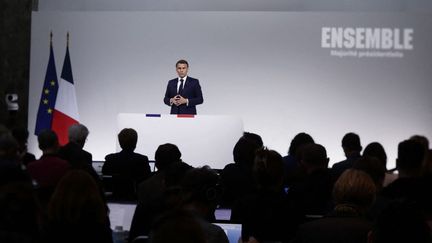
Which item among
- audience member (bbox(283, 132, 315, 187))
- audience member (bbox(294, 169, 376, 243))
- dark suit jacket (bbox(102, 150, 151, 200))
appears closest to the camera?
audience member (bbox(294, 169, 376, 243))

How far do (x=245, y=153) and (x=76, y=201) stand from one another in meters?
2.43

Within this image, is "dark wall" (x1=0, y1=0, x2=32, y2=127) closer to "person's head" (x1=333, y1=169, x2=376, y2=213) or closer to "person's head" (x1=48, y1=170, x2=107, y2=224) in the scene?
"person's head" (x1=333, y1=169, x2=376, y2=213)

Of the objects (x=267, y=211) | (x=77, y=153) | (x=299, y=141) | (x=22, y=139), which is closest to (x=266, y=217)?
(x=267, y=211)

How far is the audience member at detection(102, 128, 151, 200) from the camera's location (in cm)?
554

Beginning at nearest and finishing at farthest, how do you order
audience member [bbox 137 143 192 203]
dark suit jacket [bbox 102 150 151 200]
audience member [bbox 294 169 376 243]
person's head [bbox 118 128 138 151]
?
audience member [bbox 294 169 376 243]
audience member [bbox 137 143 192 203]
dark suit jacket [bbox 102 150 151 200]
person's head [bbox 118 128 138 151]

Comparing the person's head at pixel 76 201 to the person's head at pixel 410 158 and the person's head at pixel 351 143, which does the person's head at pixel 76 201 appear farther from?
the person's head at pixel 351 143

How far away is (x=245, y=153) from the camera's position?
5.14 m

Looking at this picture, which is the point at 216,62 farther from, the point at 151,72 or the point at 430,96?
the point at 430,96

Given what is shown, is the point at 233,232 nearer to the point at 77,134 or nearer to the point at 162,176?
the point at 162,176

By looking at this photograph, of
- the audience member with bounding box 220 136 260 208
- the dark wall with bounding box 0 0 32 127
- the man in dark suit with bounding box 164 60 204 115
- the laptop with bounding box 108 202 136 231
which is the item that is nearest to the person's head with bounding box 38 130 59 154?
the laptop with bounding box 108 202 136 231

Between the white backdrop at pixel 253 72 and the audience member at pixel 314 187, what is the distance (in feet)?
20.0

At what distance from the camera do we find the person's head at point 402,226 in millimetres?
2256

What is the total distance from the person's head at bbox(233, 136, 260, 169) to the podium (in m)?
2.17

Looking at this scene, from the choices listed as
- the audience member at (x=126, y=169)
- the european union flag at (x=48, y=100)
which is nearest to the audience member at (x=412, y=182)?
the audience member at (x=126, y=169)
